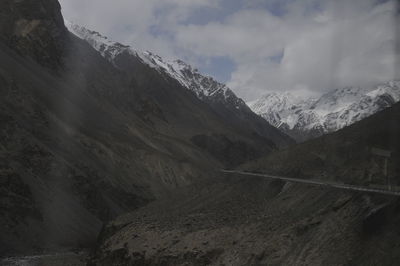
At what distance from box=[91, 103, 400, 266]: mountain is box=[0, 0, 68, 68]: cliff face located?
91.4m

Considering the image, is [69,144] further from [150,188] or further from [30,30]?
[30,30]

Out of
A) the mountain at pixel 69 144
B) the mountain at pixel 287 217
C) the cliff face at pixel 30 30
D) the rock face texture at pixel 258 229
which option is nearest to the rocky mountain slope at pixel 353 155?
the mountain at pixel 287 217

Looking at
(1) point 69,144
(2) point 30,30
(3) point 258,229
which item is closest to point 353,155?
(3) point 258,229

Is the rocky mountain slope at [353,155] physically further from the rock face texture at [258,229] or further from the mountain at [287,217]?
the rock face texture at [258,229]

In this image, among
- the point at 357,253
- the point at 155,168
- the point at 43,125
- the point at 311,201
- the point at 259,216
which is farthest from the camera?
the point at 155,168

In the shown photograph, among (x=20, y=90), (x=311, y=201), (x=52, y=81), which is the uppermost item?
(x=52, y=81)

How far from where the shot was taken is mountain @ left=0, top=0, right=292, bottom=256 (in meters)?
59.5

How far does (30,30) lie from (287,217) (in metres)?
113

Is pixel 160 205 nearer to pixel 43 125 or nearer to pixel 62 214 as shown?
pixel 62 214

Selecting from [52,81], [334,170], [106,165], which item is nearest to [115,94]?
[52,81]

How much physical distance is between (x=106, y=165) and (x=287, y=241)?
71.2 m

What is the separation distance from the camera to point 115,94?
159 meters

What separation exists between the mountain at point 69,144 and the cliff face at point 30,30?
0.72 feet

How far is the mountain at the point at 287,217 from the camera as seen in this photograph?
22.3 metres
